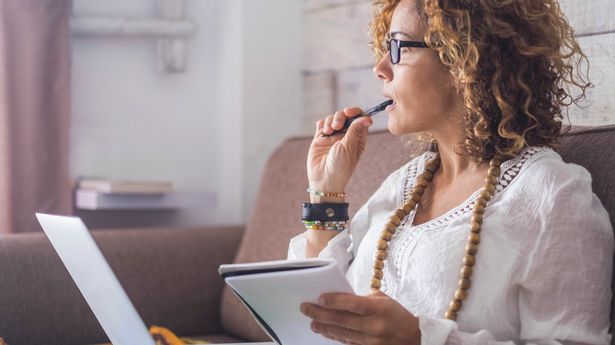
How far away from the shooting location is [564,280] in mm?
1225

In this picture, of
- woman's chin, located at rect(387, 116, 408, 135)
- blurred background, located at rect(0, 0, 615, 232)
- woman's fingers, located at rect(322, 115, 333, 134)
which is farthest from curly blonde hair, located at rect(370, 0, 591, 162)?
blurred background, located at rect(0, 0, 615, 232)

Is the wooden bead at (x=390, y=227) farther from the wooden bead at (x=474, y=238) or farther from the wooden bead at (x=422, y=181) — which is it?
the wooden bead at (x=474, y=238)

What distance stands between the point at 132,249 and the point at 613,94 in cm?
110

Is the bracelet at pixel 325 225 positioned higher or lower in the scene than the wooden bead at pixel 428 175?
lower

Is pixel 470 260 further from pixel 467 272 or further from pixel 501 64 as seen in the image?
pixel 501 64

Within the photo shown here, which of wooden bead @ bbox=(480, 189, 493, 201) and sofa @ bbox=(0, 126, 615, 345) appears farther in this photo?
sofa @ bbox=(0, 126, 615, 345)

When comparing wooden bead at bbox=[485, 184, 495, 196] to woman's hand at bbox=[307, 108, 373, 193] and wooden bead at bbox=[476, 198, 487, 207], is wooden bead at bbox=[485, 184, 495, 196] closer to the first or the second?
wooden bead at bbox=[476, 198, 487, 207]

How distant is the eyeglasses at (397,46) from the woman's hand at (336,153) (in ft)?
0.61

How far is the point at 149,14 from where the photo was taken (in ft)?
8.77

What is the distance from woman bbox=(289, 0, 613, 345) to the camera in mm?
1220

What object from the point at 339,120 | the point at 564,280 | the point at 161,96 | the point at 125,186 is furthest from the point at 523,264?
the point at 161,96

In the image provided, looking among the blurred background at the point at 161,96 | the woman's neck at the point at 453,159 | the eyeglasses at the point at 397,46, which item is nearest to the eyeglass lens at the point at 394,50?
the eyeglasses at the point at 397,46

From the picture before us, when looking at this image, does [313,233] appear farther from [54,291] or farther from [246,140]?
[246,140]

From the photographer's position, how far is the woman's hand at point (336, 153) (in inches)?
62.7
